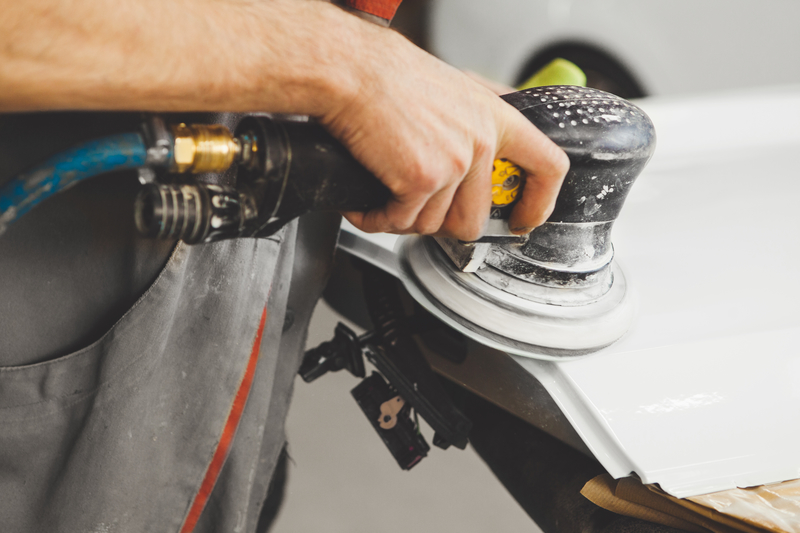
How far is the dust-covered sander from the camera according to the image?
0.52 meters

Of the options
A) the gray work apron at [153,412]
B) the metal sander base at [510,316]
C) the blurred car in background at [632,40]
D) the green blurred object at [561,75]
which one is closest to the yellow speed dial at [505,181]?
the metal sander base at [510,316]

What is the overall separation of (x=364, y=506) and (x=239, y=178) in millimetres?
1031

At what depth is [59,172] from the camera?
326 millimetres

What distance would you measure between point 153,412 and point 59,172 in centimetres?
33

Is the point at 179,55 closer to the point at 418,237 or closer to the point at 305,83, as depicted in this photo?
the point at 305,83

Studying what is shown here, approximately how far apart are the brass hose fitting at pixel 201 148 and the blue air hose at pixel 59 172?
0.03 meters

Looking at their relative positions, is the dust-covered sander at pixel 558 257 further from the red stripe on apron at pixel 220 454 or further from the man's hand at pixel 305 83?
the red stripe on apron at pixel 220 454

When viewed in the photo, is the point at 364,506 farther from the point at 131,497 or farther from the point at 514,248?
the point at 514,248

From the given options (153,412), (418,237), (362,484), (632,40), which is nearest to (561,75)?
(418,237)

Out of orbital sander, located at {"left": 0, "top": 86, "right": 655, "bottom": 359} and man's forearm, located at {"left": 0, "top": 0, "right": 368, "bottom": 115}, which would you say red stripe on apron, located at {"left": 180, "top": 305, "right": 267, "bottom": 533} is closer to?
orbital sander, located at {"left": 0, "top": 86, "right": 655, "bottom": 359}

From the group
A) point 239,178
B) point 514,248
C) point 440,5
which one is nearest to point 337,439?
point 514,248

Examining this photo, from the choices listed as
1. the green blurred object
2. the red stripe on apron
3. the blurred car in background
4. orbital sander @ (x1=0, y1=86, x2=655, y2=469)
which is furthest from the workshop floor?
the blurred car in background

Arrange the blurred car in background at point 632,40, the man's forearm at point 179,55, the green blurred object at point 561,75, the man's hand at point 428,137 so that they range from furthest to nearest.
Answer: the blurred car in background at point 632,40
the green blurred object at point 561,75
the man's hand at point 428,137
the man's forearm at point 179,55

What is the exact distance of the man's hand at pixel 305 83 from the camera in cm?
30
